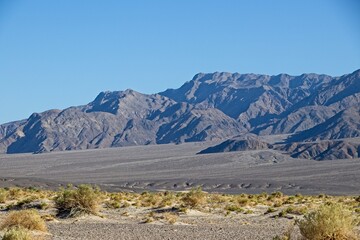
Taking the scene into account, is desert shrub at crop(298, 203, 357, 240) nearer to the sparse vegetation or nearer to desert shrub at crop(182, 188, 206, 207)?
the sparse vegetation

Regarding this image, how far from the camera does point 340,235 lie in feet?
48.1

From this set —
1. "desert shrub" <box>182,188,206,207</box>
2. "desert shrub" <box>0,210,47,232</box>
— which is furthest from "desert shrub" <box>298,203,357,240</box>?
"desert shrub" <box>182,188,206,207</box>

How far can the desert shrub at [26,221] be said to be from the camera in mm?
18234

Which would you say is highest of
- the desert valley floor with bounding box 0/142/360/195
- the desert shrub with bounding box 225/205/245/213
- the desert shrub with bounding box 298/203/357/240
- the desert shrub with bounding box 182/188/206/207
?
the desert shrub with bounding box 298/203/357/240

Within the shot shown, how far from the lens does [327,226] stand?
14.4m

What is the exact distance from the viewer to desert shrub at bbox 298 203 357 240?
47.1 feet

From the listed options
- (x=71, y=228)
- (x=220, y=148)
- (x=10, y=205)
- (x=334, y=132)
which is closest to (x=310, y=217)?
(x=71, y=228)

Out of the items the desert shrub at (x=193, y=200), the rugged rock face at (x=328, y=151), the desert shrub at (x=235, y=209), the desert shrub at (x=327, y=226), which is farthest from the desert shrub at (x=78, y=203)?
the rugged rock face at (x=328, y=151)

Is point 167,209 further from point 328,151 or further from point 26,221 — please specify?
point 328,151

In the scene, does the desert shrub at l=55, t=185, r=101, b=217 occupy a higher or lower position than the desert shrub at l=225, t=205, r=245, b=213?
higher

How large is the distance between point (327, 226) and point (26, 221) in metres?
9.21

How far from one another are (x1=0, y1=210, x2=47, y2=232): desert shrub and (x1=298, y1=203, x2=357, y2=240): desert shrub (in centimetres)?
819

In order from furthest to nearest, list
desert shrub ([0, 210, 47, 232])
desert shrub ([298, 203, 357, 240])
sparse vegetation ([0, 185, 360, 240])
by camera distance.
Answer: desert shrub ([0, 210, 47, 232]) → sparse vegetation ([0, 185, 360, 240]) → desert shrub ([298, 203, 357, 240])

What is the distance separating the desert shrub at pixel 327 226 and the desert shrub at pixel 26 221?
8.19 metres
